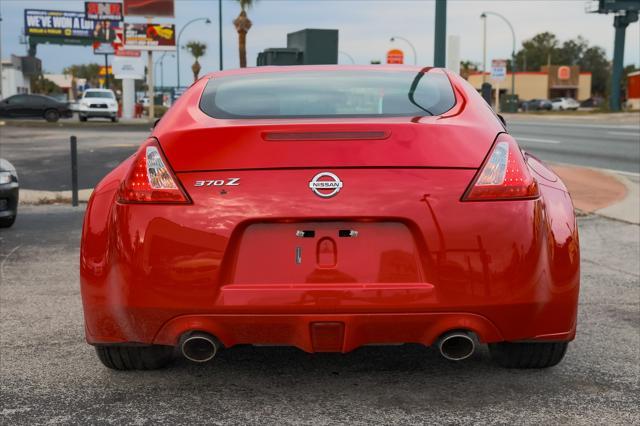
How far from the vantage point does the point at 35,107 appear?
145ft

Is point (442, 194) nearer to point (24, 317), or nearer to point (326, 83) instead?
point (326, 83)

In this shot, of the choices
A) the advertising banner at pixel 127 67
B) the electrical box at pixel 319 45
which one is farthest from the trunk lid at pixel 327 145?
the advertising banner at pixel 127 67

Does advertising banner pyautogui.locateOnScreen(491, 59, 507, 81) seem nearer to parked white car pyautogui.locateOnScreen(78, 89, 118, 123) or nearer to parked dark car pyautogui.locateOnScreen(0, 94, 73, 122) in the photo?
parked white car pyautogui.locateOnScreen(78, 89, 118, 123)

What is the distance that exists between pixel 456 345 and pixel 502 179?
0.70 meters

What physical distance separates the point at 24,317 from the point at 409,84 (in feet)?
9.22

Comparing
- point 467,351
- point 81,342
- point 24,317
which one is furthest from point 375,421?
point 24,317

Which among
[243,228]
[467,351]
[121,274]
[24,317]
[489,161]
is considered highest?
[489,161]

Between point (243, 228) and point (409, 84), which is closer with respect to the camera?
point (243, 228)

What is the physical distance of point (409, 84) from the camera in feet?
13.0

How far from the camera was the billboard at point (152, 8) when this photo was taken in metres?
48.9

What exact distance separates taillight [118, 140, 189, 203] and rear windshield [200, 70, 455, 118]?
36 centimetres

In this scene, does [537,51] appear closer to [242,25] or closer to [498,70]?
[498,70]

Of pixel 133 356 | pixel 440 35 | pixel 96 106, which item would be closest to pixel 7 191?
pixel 133 356

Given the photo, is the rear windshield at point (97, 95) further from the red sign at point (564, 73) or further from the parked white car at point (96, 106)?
the red sign at point (564, 73)
